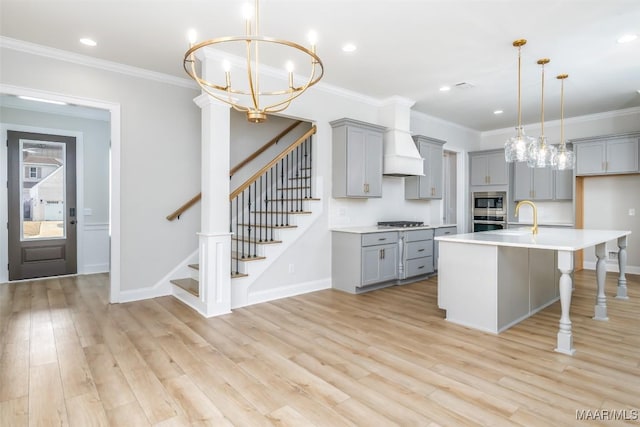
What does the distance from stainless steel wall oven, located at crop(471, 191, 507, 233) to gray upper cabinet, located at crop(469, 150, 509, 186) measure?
0.25 metres

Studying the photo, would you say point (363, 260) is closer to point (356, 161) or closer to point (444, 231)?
point (356, 161)

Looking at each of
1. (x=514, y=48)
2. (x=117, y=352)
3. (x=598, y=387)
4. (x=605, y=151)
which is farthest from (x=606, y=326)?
(x=117, y=352)

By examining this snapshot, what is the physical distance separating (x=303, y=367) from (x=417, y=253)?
3308 mm

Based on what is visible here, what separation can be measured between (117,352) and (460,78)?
4.90 metres

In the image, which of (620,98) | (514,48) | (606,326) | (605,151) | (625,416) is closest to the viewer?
(625,416)

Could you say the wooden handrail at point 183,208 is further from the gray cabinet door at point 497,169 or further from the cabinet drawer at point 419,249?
the gray cabinet door at point 497,169

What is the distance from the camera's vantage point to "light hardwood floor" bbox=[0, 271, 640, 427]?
6.76ft

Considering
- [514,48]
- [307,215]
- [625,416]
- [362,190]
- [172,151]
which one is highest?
[514,48]

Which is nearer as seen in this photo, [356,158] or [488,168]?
[356,158]

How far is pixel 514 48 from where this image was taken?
12.5 feet

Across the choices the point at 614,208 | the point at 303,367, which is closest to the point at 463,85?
the point at 614,208

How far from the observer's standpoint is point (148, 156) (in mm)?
A: 4473

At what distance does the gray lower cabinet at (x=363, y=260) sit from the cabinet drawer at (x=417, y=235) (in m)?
0.24

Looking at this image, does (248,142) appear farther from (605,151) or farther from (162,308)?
(605,151)
